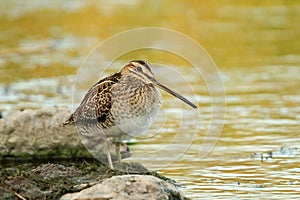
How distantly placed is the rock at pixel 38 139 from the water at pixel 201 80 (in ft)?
2.63

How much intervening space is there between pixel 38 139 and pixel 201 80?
5261 mm

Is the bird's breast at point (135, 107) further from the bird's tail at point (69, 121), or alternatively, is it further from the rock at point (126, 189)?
the rock at point (126, 189)

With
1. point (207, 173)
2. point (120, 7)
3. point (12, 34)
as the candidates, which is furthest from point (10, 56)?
point (207, 173)

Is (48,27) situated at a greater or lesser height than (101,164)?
greater

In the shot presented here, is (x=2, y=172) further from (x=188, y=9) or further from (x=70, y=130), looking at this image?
(x=188, y=9)

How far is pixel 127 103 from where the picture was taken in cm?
923

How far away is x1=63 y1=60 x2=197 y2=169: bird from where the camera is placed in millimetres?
9180

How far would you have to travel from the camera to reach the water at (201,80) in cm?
1025

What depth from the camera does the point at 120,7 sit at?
23203 millimetres

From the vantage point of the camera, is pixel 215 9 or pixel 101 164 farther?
pixel 215 9

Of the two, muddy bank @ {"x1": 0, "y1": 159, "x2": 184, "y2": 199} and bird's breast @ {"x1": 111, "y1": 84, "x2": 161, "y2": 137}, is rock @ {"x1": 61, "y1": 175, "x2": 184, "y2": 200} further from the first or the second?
bird's breast @ {"x1": 111, "y1": 84, "x2": 161, "y2": 137}

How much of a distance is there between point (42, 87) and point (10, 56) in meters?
2.46

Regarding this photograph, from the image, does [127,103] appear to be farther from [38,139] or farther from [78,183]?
[38,139]

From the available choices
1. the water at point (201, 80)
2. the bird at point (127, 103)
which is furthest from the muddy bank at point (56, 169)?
the water at point (201, 80)
